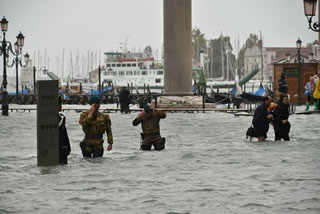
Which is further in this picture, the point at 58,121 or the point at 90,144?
the point at 90,144

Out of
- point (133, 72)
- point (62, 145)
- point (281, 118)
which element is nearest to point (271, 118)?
point (281, 118)

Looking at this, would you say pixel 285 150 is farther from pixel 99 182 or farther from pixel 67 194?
pixel 67 194

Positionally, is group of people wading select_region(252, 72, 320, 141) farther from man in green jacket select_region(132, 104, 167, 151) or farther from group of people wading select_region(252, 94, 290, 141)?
man in green jacket select_region(132, 104, 167, 151)

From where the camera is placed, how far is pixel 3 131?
89.7 feet

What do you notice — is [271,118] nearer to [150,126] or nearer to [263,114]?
[263,114]

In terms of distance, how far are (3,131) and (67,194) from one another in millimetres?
16040

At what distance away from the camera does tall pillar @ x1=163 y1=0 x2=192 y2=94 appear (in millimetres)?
41812

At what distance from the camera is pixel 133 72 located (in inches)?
4845

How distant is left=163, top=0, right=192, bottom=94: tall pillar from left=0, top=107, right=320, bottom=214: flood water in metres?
20.0

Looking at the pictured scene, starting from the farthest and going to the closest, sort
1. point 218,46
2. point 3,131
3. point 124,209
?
point 218,46 → point 3,131 → point 124,209

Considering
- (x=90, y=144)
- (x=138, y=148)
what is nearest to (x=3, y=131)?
(x=138, y=148)

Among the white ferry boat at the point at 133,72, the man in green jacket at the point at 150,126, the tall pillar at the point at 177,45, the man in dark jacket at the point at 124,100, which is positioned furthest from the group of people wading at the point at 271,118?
the white ferry boat at the point at 133,72

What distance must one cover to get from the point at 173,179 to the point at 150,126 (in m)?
5.50

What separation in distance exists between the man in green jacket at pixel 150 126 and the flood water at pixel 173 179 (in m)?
0.34
